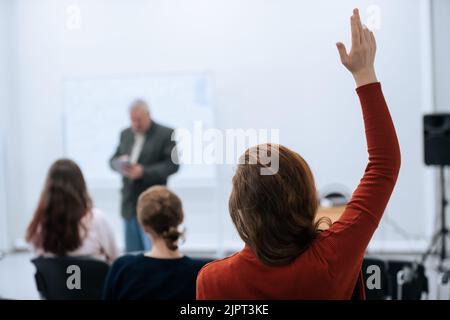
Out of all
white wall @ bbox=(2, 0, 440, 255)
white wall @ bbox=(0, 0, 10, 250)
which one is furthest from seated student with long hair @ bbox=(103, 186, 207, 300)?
white wall @ bbox=(0, 0, 10, 250)

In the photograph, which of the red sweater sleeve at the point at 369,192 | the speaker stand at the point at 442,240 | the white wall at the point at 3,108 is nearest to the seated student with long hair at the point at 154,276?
the red sweater sleeve at the point at 369,192

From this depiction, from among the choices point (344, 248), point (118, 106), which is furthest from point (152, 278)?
point (118, 106)

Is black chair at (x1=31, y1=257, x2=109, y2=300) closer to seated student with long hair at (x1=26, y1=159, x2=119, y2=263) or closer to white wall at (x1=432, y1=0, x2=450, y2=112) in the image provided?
seated student with long hair at (x1=26, y1=159, x2=119, y2=263)

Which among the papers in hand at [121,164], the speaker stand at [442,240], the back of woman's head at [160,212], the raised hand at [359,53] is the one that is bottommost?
the speaker stand at [442,240]

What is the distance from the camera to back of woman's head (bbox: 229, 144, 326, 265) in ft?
2.98

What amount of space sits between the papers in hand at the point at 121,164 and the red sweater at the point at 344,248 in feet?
6.53

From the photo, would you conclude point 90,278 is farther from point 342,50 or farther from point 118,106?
point 118,106

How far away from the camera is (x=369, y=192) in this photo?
89 centimetres

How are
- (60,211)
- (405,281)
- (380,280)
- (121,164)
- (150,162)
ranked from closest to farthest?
(380,280)
(405,281)
(60,211)
(121,164)
(150,162)

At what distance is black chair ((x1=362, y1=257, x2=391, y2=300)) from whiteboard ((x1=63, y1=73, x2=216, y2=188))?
2.93 metres

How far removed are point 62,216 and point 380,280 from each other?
1.30 metres

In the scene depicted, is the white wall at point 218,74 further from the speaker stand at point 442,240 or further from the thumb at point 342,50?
the thumb at point 342,50

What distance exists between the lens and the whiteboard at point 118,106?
445cm

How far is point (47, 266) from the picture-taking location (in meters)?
1.86
